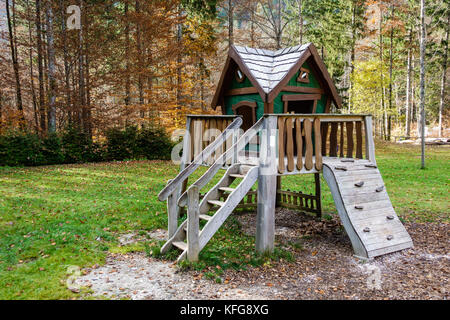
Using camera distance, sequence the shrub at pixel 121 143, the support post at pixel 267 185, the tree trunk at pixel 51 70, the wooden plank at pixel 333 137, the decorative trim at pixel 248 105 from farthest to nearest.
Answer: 1. the shrub at pixel 121 143
2. the tree trunk at pixel 51 70
3. the wooden plank at pixel 333 137
4. the decorative trim at pixel 248 105
5. the support post at pixel 267 185

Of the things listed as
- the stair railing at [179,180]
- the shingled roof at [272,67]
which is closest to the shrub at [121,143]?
the shingled roof at [272,67]

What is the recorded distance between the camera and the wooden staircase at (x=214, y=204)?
5400 mm

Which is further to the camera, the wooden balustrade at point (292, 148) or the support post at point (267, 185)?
the wooden balustrade at point (292, 148)

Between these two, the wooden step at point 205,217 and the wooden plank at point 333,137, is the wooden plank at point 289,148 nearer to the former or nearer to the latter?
the wooden step at point 205,217

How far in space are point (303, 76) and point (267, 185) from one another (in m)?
2.96

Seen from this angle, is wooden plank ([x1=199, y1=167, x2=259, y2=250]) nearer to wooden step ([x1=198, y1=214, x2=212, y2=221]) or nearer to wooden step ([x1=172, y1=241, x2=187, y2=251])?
wooden step ([x1=198, y1=214, x2=212, y2=221])

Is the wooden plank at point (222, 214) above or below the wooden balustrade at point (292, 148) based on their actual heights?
below

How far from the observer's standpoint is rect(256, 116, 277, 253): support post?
5.78 meters

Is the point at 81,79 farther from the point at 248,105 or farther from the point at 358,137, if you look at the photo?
the point at 358,137

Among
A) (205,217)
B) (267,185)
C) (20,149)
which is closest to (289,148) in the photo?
(267,185)

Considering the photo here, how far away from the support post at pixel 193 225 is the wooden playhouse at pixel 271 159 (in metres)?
0.02

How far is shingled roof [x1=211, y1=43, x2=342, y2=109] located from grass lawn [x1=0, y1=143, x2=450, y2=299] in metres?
3.12

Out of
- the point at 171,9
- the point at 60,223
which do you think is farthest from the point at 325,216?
the point at 171,9

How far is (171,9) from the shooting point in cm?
2002
